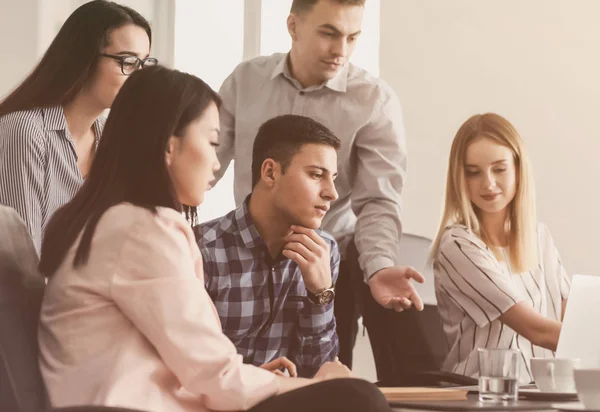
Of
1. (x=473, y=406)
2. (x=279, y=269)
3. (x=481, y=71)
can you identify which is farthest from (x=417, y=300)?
(x=481, y=71)

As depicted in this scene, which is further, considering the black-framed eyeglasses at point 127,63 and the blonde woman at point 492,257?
the blonde woman at point 492,257

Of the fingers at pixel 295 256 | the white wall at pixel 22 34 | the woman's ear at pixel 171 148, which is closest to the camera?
the woman's ear at pixel 171 148

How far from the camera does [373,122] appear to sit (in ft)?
8.90

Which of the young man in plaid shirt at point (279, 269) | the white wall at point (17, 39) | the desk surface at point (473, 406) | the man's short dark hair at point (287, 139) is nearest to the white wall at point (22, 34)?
the white wall at point (17, 39)

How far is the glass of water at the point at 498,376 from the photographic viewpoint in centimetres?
148

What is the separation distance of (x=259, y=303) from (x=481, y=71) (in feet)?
6.66

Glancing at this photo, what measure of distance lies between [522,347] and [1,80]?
7.90 ft

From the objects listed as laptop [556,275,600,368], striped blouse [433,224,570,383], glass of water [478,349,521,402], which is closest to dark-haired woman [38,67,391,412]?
glass of water [478,349,521,402]

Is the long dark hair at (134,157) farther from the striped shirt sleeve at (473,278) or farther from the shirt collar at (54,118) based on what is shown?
the striped shirt sleeve at (473,278)

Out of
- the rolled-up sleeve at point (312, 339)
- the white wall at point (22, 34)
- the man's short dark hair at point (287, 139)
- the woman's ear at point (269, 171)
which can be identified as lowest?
the rolled-up sleeve at point (312, 339)

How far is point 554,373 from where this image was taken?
1604 mm

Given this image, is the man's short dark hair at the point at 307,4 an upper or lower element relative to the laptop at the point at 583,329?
upper

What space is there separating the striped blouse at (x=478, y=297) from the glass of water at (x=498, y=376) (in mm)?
785

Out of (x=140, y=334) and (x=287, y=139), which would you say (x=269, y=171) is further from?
(x=140, y=334)
